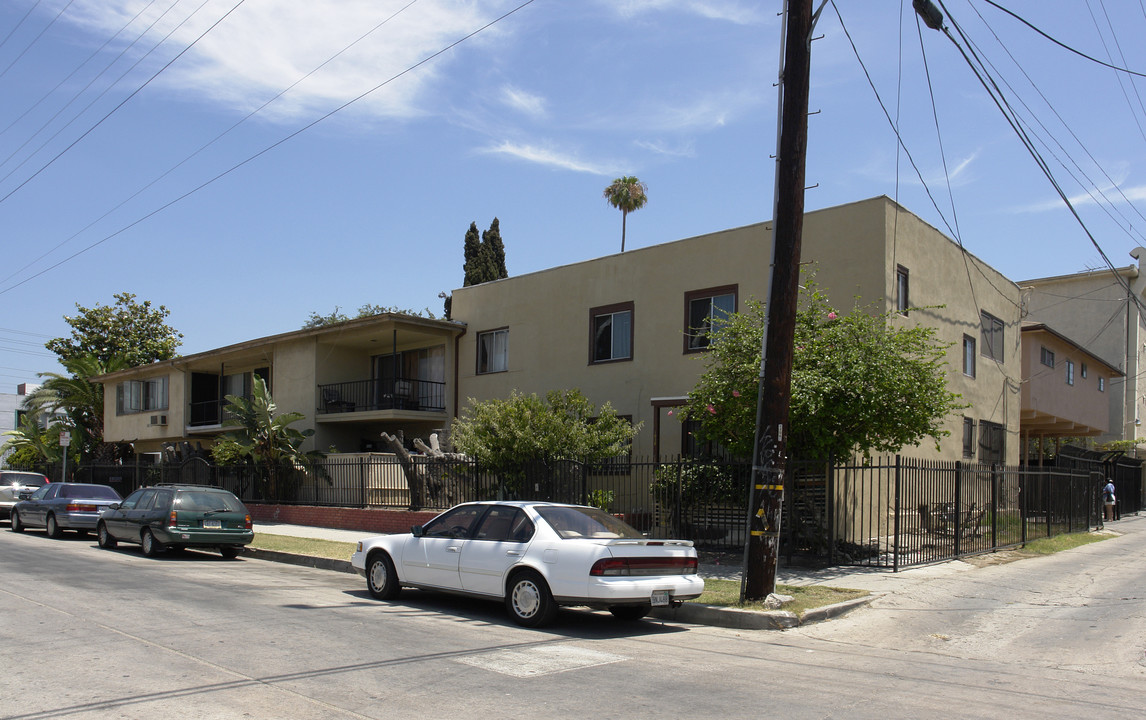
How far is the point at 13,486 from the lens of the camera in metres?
25.7

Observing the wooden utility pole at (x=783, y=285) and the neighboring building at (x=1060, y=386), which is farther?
the neighboring building at (x=1060, y=386)

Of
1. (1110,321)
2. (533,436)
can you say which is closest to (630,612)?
(533,436)

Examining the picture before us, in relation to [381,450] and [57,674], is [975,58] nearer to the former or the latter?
[57,674]

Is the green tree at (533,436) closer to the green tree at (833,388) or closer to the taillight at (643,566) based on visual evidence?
the green tree at (833,388)

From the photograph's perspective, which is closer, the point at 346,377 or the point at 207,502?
the point at 207,502

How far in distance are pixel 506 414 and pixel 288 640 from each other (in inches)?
395

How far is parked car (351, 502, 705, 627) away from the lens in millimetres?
9648

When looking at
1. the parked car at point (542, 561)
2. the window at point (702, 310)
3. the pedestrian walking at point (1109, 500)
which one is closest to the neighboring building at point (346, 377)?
the window at point (702, 310)

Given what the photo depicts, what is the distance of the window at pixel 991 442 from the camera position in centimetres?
2252

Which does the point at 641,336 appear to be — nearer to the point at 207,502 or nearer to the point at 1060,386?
the point at 207,502

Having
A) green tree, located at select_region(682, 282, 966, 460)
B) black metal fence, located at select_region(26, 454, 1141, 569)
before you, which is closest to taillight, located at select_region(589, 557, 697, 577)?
black metal fence, located at select_region(26, 454, 1141, 569)

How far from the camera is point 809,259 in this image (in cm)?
→ 1923

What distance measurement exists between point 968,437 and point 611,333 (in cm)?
889

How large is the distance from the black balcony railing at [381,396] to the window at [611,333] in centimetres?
639
